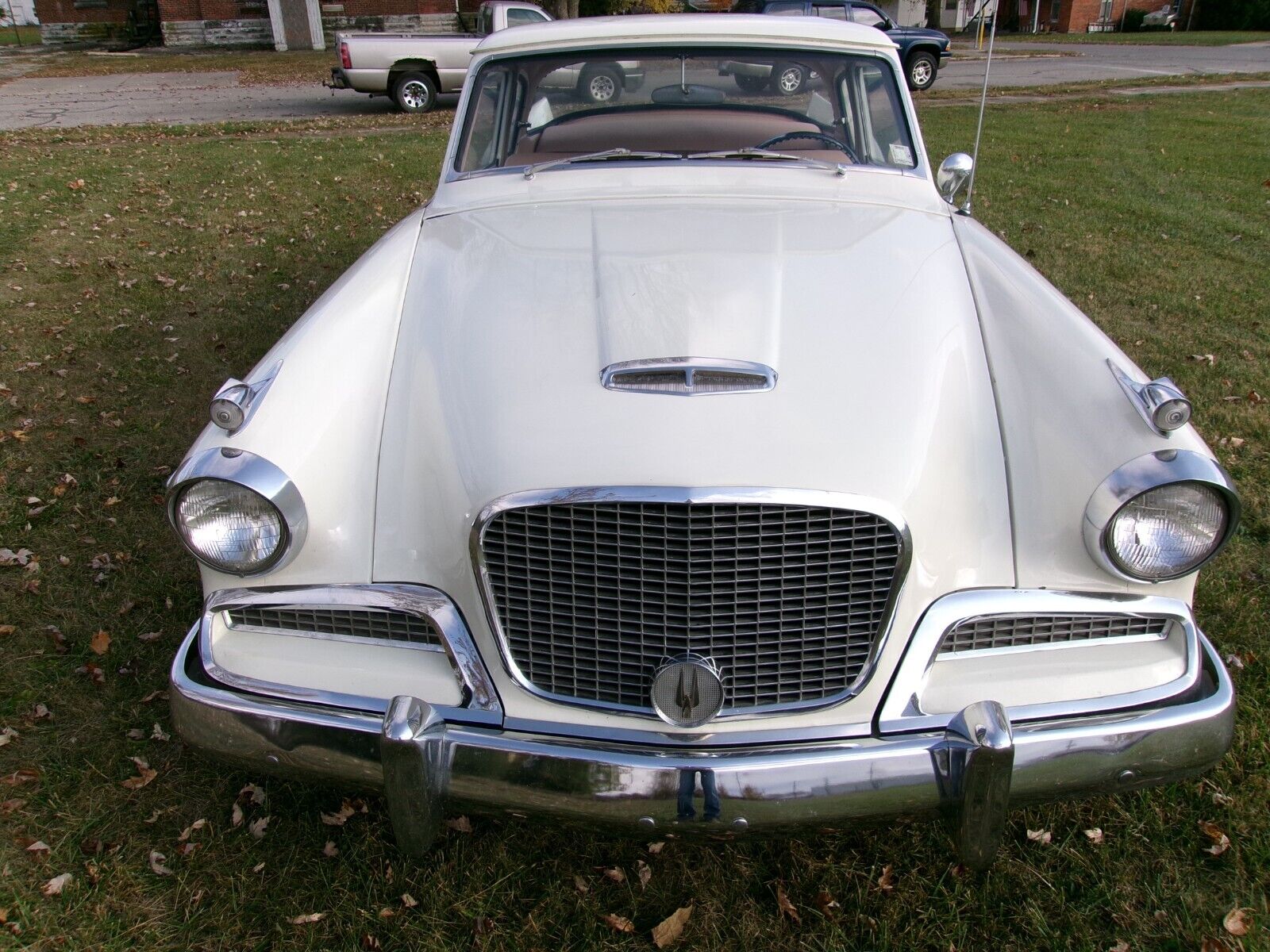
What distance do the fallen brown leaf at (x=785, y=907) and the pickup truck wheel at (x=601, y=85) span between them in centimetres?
284

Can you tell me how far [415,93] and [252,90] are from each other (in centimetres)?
560

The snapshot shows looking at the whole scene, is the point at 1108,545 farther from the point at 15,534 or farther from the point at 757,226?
the point at 15,534

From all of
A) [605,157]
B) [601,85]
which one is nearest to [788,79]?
[601,85]

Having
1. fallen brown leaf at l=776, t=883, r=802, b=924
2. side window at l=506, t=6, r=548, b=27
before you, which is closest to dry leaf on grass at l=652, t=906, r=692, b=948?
fallen brown leaf at l=776, t=883, r=802, b=924

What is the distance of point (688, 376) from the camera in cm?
196

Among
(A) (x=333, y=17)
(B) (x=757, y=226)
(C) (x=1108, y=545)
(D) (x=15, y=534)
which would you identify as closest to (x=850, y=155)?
(B) (x=757, y=226)

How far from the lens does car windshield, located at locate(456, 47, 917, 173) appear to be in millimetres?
3387

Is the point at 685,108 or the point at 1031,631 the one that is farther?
the point at 685,108

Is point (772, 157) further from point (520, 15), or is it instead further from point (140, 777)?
point (520, 15)

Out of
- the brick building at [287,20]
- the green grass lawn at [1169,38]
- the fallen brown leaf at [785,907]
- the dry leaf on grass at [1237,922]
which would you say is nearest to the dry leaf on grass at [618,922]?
the fallen brown leaf at [785,907]

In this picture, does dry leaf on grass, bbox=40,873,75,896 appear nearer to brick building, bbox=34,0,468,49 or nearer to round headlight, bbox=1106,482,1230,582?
round headlight, bbox=1106,482,1230,582

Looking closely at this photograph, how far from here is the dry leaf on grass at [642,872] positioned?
2.30 m

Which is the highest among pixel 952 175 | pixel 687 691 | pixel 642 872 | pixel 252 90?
pixel 952 175

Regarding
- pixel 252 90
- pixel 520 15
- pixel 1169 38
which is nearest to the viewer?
pixel 520 15
